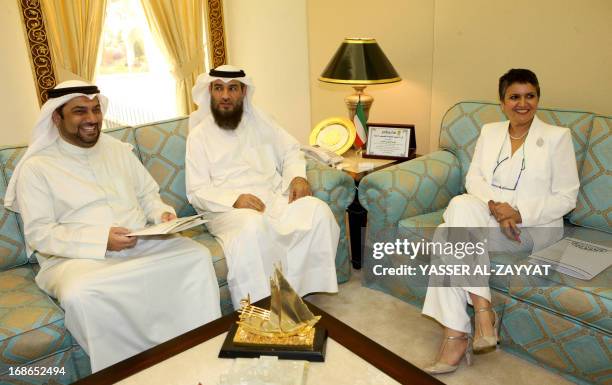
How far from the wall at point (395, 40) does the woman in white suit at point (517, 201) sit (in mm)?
1229

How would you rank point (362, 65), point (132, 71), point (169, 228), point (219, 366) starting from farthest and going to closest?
point (132, 71) → point (362, 65) → point (169, 228) → point (219, 366)

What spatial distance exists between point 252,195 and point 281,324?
47.9 inches

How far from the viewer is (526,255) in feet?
7.37

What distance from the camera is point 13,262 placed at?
2.38 m

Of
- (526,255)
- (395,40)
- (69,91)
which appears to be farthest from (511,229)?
(69,91)

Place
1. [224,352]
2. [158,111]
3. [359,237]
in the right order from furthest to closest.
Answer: [158,111], [359,237], [224,352]

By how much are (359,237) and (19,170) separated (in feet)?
6.21

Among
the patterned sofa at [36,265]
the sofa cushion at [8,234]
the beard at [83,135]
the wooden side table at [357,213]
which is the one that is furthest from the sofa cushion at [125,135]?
the wooden side table at [357,213]

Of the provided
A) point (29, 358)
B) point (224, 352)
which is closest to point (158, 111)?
point (29, 358)

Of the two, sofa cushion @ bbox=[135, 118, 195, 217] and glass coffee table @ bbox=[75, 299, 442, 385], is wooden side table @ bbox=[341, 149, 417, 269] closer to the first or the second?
sofa cushion @ bbox=[135, 118, 195, 217]

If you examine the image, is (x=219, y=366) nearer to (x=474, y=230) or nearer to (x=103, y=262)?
(x=103, y=262)

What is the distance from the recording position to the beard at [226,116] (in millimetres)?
2916

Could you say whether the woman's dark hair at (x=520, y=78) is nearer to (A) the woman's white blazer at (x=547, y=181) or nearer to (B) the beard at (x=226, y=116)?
(A) the woman's white blazer at (x=547, y=181)

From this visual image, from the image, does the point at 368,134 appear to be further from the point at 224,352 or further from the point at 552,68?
the point at 224,352
